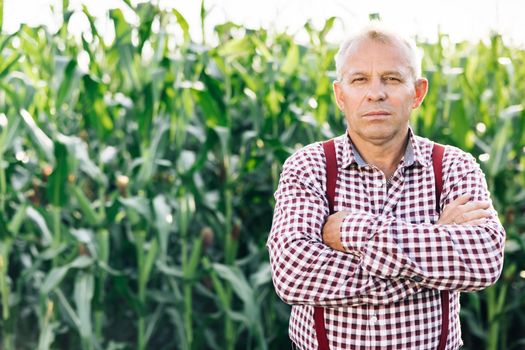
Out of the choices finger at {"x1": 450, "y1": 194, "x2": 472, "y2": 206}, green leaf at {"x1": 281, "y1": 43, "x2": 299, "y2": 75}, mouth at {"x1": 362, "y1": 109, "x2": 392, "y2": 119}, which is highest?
green leaf at {"x1": 281, "y1": 43, "x2": 299, "y2": 75}

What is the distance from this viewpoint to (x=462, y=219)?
1785 mm

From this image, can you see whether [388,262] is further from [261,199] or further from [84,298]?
[261,199]

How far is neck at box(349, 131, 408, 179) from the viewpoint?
6.22 ft

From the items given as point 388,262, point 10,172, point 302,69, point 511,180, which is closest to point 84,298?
point 10,172

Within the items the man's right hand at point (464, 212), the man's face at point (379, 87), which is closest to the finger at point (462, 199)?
the man's right hand at point (464, 212)

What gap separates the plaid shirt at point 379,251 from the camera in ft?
5.60

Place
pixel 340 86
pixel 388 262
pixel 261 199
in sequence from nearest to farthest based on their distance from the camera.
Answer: pixel 388 262
pixel 340 86
pixel 261 199

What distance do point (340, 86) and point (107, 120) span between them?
2144 mm

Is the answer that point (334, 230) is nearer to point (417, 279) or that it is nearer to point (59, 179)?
point (417, 279)

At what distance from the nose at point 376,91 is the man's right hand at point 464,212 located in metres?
0.32

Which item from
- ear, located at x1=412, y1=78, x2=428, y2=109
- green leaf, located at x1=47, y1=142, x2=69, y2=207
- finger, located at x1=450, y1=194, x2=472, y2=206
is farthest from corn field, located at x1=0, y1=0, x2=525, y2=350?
finger, located at x1=450, y1=194, x2=472, y2=206

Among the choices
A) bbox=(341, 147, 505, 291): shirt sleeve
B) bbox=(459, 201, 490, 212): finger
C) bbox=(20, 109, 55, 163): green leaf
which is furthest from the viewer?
bbox=(20, 109, 55, 163): green leaf

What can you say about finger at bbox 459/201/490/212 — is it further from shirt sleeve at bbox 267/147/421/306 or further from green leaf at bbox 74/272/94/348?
green leaf at bbox 74/272/94/348

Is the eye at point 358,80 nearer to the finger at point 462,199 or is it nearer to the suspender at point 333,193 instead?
the suspender at point 333,193
